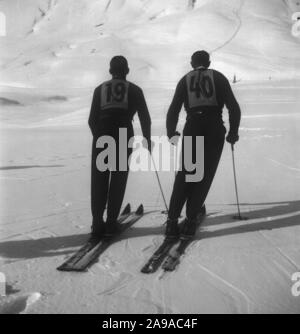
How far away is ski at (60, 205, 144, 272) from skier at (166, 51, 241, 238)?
0.62m

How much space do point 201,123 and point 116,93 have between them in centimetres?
94

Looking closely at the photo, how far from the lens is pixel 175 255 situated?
4.64m

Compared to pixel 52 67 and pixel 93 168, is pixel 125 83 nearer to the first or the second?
pixel 93 168

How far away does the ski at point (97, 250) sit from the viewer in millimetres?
4312

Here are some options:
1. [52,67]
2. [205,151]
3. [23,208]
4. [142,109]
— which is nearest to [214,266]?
[205,151]

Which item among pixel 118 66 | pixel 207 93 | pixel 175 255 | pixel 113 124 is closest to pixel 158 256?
pixel 175 255

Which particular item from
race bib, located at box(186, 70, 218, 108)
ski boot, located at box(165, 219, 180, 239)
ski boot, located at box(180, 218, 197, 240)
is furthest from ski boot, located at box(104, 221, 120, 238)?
race bib, located at box(186, 70, 218, 108)

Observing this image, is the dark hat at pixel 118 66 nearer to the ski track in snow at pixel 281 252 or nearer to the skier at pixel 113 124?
the skier at pixel 113 124

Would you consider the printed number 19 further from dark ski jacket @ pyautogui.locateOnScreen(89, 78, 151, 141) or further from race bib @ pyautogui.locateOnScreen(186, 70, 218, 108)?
race bib @ pyautogui.locateOnScreen(186, 70, 218, 108)

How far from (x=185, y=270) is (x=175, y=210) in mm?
1054

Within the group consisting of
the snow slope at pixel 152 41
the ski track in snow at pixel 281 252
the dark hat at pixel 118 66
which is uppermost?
the snow slope at pixel 152 41

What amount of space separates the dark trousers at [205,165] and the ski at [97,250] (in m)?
0.68

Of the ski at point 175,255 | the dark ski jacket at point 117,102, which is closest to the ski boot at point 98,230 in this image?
the ski at point 175,255

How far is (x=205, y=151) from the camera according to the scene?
535 centimetres
